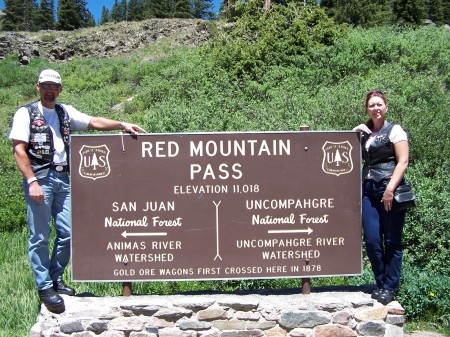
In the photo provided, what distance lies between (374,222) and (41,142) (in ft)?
8.96

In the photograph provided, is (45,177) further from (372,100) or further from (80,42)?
(80,42)

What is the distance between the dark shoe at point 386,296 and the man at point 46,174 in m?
2.39

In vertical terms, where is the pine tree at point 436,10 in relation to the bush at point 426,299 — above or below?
above

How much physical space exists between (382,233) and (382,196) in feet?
1.13

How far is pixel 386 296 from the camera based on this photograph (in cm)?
421

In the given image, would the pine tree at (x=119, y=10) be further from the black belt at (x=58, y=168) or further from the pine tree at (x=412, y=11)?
the black belt at (x=58, y=168)

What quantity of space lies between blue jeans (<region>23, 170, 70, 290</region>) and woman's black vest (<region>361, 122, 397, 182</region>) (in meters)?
2.50

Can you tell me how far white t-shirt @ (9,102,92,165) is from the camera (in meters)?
4.09

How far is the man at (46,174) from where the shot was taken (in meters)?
4.10

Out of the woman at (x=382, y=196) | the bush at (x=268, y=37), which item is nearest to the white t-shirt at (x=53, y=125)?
the woman at (x=382, y=196)

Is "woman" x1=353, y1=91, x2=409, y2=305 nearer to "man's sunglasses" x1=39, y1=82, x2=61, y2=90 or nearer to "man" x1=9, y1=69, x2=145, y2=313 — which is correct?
"man" x1=9, y1=69, x2=145, y2=313

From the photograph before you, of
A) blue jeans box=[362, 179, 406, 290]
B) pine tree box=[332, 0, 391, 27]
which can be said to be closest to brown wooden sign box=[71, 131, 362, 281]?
blue jeans box=[362, 179, 406, 290]

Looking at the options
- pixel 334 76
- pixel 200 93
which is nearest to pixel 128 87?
pixel 200 93

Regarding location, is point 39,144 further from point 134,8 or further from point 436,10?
point 134,8
